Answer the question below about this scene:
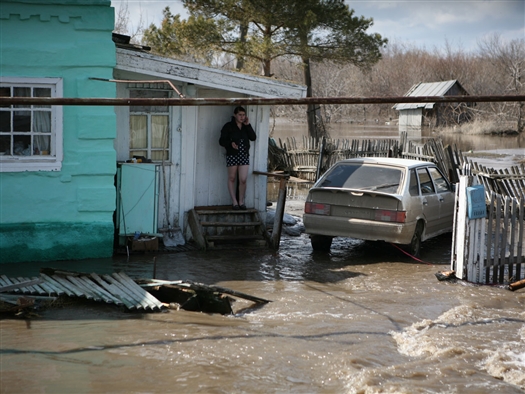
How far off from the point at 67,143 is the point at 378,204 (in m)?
4.86

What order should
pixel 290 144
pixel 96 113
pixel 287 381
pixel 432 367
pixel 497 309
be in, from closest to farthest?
1. pixel 287 381
2. pixel 432 367
3. pixel 497 309
4. pixel 96 113
5. pixel 290 144

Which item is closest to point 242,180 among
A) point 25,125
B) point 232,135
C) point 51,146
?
point 232,135

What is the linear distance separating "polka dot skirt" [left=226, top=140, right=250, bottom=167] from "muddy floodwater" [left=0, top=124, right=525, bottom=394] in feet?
8.37

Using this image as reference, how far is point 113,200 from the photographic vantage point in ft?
35.3

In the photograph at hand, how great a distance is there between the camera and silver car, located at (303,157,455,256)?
1076cm

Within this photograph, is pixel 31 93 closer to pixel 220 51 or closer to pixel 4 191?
pixel 4 191

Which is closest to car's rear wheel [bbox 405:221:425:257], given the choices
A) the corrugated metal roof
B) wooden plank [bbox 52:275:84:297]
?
wooden plank [bbox 52:275:84:297]

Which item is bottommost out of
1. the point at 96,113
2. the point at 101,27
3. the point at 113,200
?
the point at 113,200

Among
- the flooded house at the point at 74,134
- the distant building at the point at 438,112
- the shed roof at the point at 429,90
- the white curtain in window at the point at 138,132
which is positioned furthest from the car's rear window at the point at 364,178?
the distant building at the point at 438,112

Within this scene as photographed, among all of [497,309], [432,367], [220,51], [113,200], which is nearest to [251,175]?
[113,200]

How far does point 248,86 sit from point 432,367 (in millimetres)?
6925

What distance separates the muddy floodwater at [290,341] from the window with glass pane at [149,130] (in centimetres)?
237

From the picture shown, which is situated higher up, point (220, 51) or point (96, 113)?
point (220, 51)

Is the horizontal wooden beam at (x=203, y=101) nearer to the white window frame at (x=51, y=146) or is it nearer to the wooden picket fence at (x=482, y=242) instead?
the wooden picket fence at (x=482, y=242)
